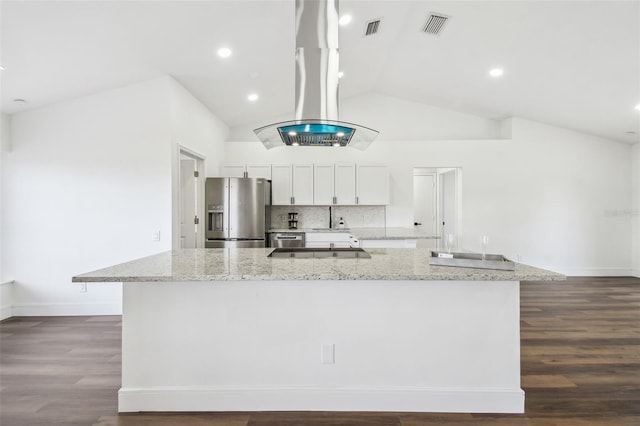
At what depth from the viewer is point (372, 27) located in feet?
13.9

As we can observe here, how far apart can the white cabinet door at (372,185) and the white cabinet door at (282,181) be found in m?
1.17

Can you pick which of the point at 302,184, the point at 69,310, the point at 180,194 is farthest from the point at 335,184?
the point at 69,310

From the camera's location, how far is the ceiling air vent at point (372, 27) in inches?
163

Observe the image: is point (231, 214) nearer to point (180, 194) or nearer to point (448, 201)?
point (180, 194)

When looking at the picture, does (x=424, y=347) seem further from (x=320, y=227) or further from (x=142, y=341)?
(x=320, y=227)

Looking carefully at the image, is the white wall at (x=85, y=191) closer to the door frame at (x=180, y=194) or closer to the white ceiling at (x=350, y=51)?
the door frame at (x=180, y=194)

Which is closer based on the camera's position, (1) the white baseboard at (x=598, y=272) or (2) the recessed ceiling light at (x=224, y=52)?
(2) the recessed ceiling light at (x=224, y=52)

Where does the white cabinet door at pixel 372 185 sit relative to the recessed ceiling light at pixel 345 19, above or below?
below

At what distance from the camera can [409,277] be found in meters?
1.95

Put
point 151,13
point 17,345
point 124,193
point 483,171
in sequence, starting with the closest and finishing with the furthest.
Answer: point 151,13 → point 17,345 → point 124,193 → point 483,171

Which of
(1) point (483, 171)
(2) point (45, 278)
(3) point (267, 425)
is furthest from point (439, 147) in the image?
(2) point (45, 278)

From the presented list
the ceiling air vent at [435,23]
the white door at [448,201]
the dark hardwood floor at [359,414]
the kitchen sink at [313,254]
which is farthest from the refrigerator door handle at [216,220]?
the white door at [448,201]

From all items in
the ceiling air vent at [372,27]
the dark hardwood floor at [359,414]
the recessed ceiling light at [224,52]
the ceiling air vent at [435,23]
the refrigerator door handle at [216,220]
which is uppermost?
the ceiling air vent at [372,27]

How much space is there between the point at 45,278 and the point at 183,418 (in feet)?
10.2
